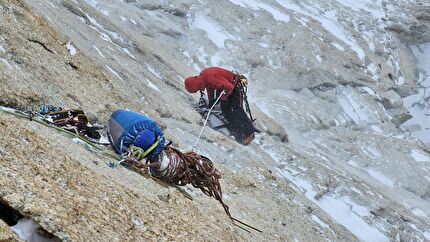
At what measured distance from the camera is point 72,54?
7559mm

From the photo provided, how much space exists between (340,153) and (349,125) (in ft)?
13.3

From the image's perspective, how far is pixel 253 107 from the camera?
1527 cm

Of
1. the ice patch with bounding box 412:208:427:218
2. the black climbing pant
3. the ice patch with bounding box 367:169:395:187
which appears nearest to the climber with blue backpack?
the black climbing pant

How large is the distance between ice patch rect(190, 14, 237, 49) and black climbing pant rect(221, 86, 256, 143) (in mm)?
10013

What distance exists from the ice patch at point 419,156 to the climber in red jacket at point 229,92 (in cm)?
856

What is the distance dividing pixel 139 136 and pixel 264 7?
2052 cm

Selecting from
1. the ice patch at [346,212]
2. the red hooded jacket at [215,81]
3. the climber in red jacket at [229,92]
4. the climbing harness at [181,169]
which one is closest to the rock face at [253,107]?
the ice patch at [346,212]

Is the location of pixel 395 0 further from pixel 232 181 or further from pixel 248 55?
pixel 232 181

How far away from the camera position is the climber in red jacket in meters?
10.8

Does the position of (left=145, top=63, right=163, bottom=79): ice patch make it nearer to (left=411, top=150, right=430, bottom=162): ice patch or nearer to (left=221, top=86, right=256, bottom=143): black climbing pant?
(left=221, top=86, right=256, bottom=143): black climbing pant

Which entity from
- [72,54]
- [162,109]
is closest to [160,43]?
[162,109]

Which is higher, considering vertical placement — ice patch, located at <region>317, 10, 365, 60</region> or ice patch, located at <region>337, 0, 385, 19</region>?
ice patch, located at <region>337, 0, 385, 19</region>

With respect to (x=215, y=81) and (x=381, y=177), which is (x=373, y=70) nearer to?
(x=381, y=177)

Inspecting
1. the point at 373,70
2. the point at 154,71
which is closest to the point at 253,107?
the point at 154,71
